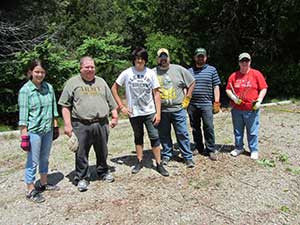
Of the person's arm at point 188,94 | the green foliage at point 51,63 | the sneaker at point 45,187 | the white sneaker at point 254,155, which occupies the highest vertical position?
the green foliage at point 51,63

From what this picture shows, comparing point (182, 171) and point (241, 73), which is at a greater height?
point (241, 73)

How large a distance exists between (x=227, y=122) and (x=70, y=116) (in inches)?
194

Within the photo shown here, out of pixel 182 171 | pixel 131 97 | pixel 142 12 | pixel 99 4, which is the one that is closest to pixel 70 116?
pixel 131 97

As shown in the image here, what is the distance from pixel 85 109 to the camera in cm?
473

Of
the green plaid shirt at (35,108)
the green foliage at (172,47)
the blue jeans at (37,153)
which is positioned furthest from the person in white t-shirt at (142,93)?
the green foliage at (172,47)

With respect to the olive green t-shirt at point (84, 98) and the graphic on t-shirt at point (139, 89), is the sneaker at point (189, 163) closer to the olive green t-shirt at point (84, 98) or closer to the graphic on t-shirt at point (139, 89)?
the graphic on t-shirt at point (139, 89)

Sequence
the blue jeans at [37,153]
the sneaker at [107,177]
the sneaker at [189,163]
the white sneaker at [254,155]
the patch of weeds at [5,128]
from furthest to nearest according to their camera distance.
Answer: the patch of weeds at [5,128]
the white sneaker at [254,155]
the sneaker at [189,163]
the sneaker at [107,177]
the blue jeans at [37,153]

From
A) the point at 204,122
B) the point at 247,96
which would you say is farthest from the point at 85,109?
the point at 247,96

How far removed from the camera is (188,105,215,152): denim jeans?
5.73m

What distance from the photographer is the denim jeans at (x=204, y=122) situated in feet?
18.8

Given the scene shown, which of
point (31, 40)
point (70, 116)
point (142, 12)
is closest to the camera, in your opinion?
point (70, 116)

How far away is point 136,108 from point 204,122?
1.20 m

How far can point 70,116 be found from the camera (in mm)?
4824

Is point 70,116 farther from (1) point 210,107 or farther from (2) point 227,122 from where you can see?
(2) point 227,122
